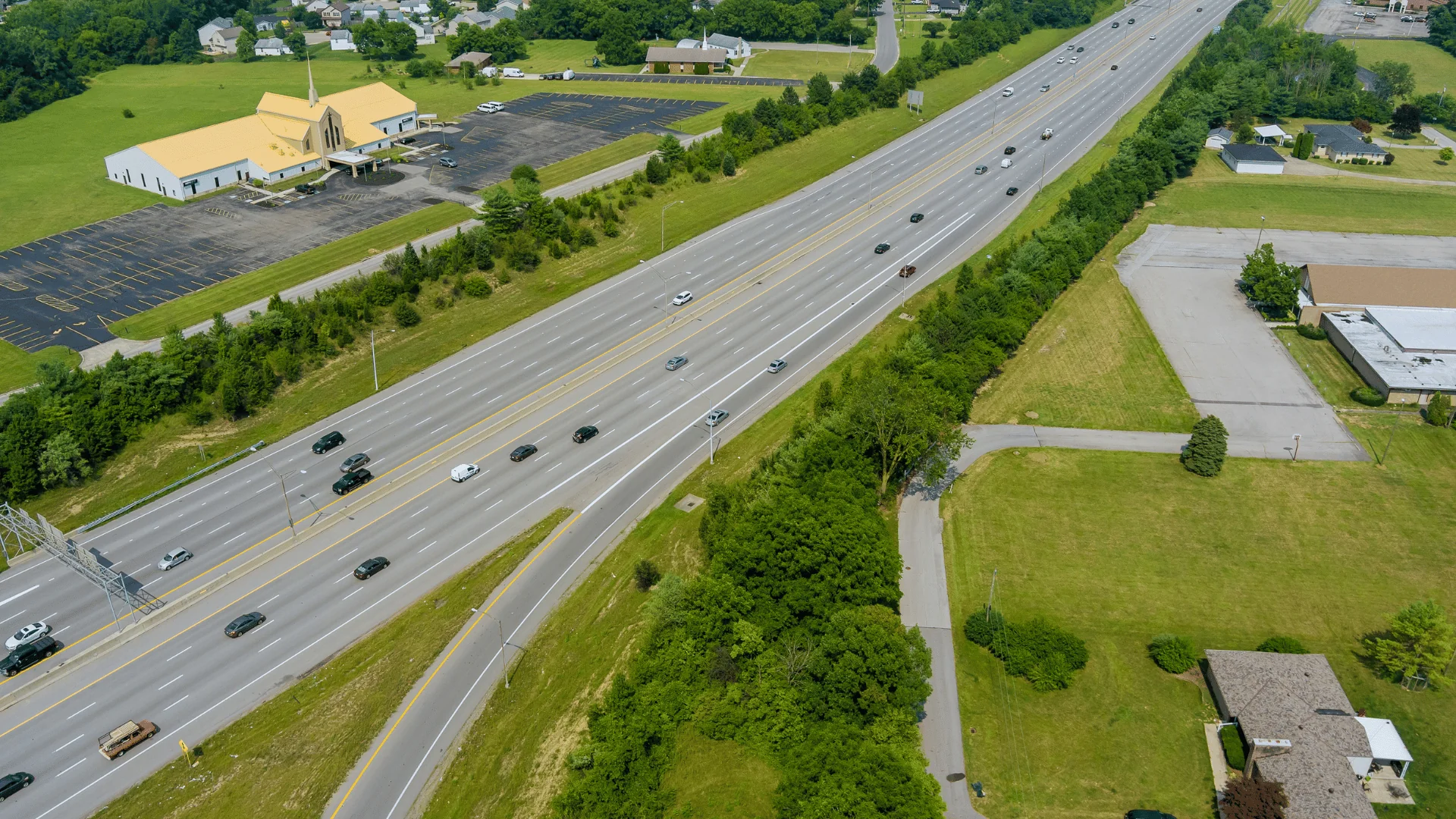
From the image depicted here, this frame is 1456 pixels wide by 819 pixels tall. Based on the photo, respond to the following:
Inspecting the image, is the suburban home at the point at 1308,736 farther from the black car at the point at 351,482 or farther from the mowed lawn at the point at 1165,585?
the black car at the point at 351,482

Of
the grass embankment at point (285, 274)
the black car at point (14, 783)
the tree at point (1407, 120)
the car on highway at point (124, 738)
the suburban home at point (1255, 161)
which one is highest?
the tree at point (1407, 120)

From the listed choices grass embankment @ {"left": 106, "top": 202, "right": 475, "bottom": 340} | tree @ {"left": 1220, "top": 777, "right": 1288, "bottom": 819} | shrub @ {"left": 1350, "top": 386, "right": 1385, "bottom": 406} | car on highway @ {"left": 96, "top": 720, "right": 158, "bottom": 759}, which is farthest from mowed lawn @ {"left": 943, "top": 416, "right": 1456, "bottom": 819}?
grass embankment @ {"left": 106, "top": 202, "right": 475, "bottom": 340}

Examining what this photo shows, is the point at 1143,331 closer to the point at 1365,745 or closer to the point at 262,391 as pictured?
the point at 1365,745

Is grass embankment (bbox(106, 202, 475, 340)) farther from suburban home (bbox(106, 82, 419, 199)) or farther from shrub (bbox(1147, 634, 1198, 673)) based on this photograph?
shrub (bbox(1147, 634, 1198, 673))

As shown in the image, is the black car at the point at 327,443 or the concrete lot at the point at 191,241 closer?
the black car at the point at 327,443

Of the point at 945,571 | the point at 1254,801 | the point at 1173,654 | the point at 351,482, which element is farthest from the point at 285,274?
the point at 1254,801

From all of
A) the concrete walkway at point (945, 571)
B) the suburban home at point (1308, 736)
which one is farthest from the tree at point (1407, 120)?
the suburban home at point (1308, 736)
